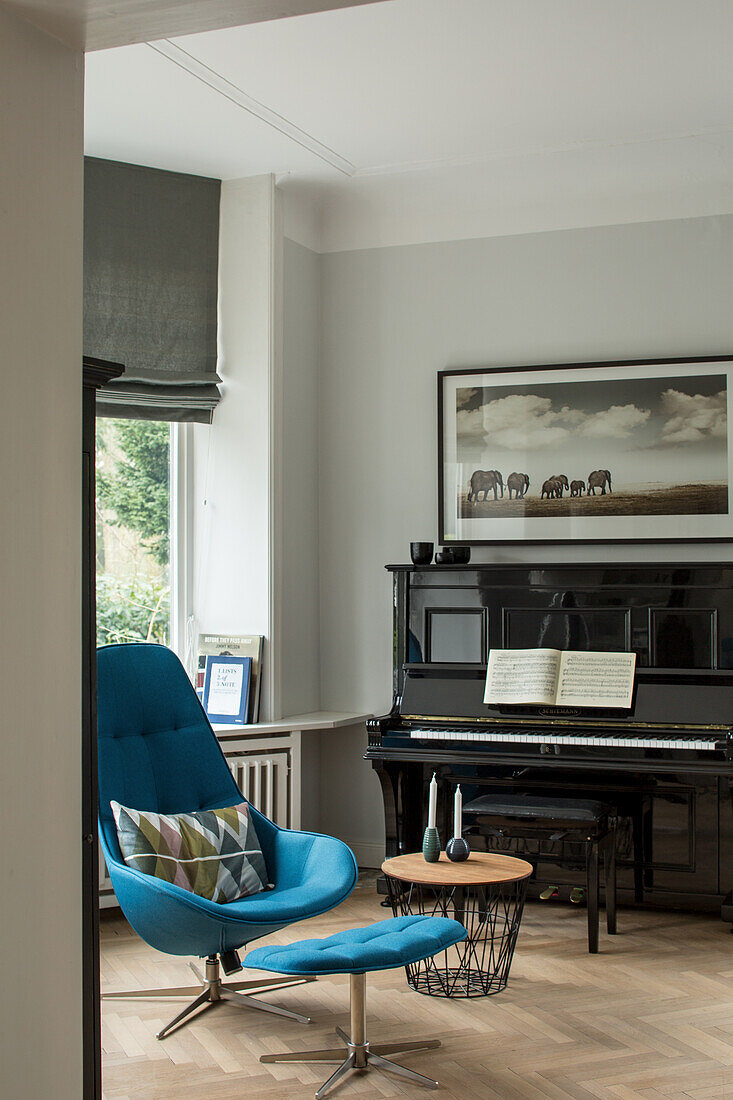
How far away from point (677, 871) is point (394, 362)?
2.53 m

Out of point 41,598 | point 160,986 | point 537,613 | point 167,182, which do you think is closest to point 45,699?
point 41,598

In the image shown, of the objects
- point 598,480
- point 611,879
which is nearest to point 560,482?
point 598,480

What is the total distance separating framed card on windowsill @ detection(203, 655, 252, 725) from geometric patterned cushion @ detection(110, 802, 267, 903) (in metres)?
1.17

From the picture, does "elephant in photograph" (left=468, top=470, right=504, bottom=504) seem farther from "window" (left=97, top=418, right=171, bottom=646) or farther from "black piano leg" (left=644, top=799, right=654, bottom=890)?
"black piano leg" (left=644, top=799, right=654, bottom=890)

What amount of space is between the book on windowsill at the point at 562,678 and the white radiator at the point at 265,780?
97 centimetres

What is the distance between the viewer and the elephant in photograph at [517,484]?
16.3 feet

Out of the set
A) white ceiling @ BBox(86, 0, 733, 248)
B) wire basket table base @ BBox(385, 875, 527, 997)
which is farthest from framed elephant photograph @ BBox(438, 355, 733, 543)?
wire basket table base @ BBox(385, 875, 527, 997)

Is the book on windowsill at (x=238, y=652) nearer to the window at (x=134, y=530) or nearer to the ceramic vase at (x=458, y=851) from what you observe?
the window at (x=134, y=530)

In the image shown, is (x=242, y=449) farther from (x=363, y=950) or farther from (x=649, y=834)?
(x=363, y=950)

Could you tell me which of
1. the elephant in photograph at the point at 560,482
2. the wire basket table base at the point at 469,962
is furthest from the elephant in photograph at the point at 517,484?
the wire basket table base at the point at 469,962

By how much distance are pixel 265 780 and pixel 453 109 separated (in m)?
2.84

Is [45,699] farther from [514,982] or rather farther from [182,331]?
[182,331]

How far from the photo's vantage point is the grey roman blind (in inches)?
183

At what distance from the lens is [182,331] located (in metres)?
4.91
